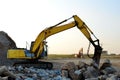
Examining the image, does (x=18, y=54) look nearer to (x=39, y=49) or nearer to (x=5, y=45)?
(x=39, y=49)

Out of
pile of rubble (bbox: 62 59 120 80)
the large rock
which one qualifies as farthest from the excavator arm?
the large rock

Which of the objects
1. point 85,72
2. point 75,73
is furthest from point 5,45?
point 85,72

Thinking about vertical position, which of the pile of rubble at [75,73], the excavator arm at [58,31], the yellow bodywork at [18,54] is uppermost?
the excavator arm at [58,31]

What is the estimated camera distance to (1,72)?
61.7 feet

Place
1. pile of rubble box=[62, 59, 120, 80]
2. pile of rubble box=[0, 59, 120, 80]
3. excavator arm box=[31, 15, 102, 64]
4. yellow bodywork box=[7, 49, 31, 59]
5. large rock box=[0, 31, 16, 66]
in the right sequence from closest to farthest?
pile of rubble box=[0, 59, 120, 80]
pile of rubble box=[62, 59, 120, 80]
excavator arm box=[31, 15, 102, 64]
yellow bodywork box=[7, 49, 31, 59]
large rock box=[0, 31, 16, 66]

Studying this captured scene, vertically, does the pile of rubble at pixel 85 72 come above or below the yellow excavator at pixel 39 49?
below

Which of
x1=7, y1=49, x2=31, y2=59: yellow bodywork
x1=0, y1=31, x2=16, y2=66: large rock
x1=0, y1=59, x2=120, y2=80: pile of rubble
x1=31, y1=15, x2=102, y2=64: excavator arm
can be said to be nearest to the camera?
x1=0, y1=59, x2=120, y2=80: pile of rubble

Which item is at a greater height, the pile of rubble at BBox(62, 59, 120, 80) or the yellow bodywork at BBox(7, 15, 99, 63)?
the yellow bodywork at BBox(7, 15, 99, 63)

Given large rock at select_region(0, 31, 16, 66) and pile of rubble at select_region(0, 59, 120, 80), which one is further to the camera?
large rock at select_region(0, 31, 16, 66)

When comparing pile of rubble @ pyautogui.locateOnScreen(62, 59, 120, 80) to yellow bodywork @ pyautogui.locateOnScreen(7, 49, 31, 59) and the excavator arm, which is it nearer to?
the excavator arm

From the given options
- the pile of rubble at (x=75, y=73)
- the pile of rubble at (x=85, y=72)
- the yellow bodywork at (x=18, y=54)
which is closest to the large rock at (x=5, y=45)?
the yellow bodywork at (x=18, y=54)

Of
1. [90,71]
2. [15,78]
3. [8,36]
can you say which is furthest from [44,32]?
[8,36]

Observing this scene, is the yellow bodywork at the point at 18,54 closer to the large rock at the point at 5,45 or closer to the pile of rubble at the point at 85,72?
the pile of rubble at the point at 85,72

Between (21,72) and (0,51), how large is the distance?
18269 millimetres
